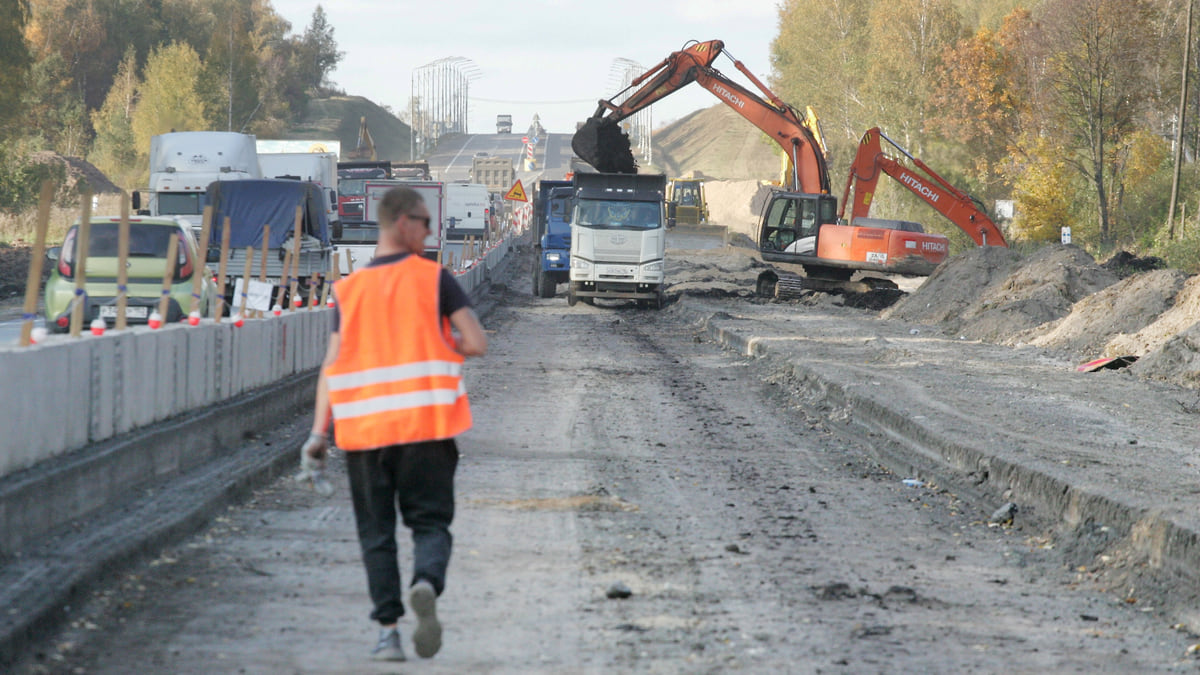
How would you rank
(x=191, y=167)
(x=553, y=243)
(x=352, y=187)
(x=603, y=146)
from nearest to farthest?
(x=191, y=167) → (x=603, y=146) → (x=553, y=243) → (x=352, y=187)

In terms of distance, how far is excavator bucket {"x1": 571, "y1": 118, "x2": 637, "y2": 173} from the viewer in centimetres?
3167

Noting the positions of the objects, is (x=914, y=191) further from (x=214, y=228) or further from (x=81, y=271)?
(x=81, y=271)

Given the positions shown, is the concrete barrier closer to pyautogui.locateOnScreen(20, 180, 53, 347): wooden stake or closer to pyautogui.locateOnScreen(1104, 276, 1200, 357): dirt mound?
pyautogui.locateOnScreen(20, 180, 53, 347): wooden stake

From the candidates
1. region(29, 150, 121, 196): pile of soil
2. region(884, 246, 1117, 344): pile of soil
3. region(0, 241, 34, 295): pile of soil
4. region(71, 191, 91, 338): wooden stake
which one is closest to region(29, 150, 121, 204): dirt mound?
region(29, 150, 121, 196): pile of soil

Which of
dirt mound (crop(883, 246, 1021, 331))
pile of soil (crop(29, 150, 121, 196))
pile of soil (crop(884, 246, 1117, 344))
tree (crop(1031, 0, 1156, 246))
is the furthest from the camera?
pile of soil (crop(29, 150, 121, 196))

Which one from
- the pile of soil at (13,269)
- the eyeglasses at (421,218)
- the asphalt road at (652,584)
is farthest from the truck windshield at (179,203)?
the eyeglasses at (421,218)

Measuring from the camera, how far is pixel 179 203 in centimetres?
2903

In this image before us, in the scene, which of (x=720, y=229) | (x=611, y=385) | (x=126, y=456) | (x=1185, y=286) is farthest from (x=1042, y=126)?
A: (x=126, y=456)

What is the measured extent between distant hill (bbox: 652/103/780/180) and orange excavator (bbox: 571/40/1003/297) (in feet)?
356

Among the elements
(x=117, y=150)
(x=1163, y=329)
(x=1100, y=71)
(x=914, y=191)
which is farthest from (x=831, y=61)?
(x=1163, y=329)

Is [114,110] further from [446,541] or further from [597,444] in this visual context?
[446,541]

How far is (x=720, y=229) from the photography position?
52938 millimetres

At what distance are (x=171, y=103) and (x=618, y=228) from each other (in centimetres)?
4949

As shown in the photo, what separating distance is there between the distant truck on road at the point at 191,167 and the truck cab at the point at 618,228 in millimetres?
7724
